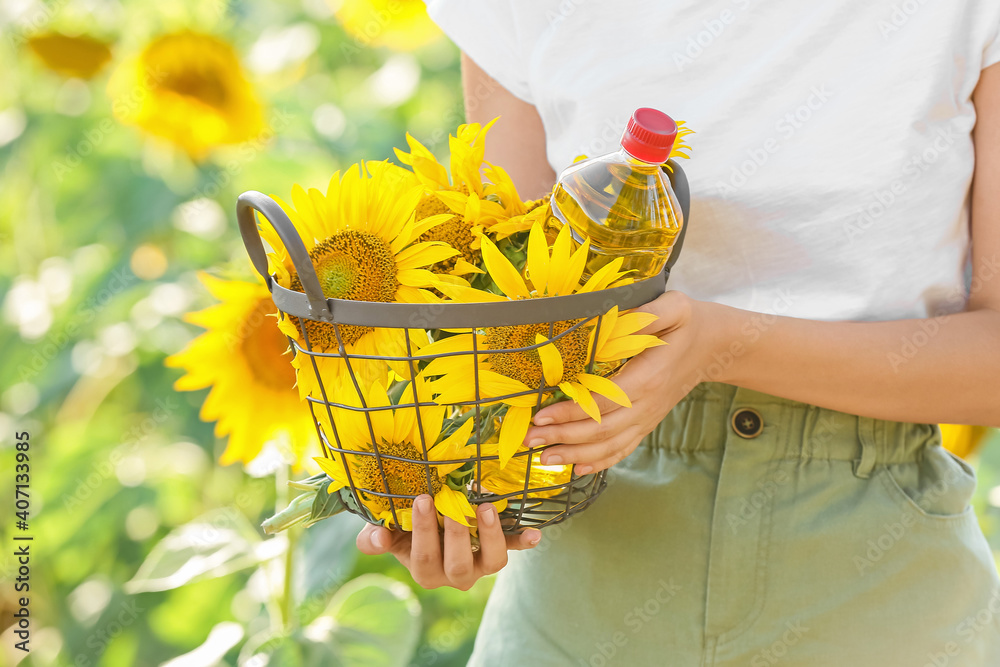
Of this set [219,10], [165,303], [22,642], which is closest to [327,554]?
[165,303]

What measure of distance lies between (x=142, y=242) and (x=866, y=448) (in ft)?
3.06

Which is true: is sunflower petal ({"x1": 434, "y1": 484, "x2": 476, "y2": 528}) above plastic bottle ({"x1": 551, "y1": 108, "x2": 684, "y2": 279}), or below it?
below

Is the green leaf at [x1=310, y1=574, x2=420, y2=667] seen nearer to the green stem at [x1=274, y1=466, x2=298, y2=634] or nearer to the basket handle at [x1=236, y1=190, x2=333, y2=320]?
the green stem at [x1=274, y1=466, x2=298, y2=634]

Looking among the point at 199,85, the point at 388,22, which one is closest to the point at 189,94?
the point at 199,85

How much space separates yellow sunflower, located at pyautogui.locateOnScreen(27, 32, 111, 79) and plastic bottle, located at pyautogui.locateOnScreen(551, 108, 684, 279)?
0.89 meters

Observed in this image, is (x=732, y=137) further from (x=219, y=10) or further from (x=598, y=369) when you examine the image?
(x=219, y=10)

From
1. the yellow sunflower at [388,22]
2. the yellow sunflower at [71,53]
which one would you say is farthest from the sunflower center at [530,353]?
the yellow sunflower at [71,53]

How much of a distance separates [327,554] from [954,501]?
536 mm

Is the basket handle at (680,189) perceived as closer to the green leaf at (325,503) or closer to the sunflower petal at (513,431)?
the sunflower petal at (513,431)

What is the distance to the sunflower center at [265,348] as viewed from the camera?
30.4 inches

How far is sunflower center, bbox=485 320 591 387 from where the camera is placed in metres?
0.41

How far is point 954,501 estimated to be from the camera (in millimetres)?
543

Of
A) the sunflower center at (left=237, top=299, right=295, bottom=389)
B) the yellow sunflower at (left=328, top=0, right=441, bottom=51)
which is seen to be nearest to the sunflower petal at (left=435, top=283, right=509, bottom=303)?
the sunflower center at (left=237, top=299, right=295, bottom=389)

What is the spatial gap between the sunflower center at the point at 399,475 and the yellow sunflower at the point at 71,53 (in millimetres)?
891
